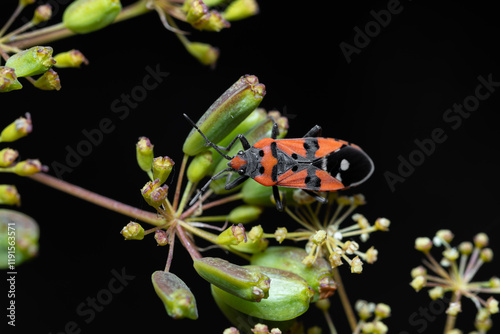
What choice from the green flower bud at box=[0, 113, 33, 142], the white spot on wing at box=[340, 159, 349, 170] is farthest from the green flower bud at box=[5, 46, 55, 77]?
the white spot on wing at box=[340, 159, 349, 170]

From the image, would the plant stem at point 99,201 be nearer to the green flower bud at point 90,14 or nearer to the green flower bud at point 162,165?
the green flower bud at point 162,165

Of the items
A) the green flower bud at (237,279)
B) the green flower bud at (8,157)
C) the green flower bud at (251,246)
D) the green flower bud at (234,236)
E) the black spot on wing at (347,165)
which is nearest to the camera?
the green flower bud at (8,157)

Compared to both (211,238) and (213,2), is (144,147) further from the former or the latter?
(213,2)

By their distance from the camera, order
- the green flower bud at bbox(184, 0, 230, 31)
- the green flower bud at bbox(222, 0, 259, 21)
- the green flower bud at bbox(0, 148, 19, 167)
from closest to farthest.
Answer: the green flower bud at bbox(0, 148, 19, 167), the green flower bud at bbox(184, 0, 230, 31), the green flower bud at bbox(222, 0, 259, 21)

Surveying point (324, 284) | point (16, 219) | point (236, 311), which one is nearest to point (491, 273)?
point (324, 284)

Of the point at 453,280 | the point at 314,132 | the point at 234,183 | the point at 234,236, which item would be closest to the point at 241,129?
the point at 234,183

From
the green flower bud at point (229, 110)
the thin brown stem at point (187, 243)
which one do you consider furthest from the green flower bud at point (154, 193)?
the green flower bud at point (229, 110)

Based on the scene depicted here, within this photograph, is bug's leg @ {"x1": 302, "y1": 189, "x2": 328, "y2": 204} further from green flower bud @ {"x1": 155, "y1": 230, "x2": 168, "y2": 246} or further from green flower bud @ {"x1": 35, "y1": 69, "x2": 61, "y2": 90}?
green flower bud @ {"x1": 35, "y1": 69, "x2": 61, "y2": 90}
